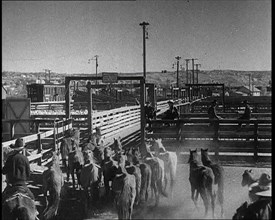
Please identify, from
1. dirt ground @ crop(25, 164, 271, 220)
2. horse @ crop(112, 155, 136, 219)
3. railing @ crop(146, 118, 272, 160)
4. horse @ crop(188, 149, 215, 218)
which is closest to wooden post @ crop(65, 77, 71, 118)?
railing @ crop(146, 118, 272, 160)

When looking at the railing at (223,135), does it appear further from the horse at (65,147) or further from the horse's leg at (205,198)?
the horse's leg at (205,198)

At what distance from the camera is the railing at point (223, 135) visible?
9.65 meters

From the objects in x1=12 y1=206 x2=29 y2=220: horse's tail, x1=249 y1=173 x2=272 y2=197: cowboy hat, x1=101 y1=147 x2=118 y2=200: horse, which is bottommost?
x1=12 y1=206 x2=29 y2=220: horse's tail

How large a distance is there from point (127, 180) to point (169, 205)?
137cm

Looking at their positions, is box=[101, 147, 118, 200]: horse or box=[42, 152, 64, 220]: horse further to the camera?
box=[101, 147, 118, 200]: horse

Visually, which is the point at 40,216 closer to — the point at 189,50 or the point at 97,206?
the point at 97,206

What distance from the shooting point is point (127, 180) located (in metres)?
5.85

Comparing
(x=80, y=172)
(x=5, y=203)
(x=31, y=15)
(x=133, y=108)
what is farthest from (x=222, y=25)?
Answer: (x=133, y=108)

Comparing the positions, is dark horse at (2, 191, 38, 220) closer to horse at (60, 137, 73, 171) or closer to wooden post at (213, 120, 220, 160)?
horse at (60, 137, 73, 171)

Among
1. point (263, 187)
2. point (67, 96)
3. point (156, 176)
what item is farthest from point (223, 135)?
point (263, 187)

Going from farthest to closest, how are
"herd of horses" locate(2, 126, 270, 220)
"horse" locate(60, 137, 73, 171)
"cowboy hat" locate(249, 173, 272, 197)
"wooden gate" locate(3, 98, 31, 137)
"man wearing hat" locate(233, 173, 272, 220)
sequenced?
"wooden gate" locate(3, 98, 31, 137)
"horse" locate(60, 137, 73, 171)
"herd of horses" locate(2, 126, 270, 220)
"cowboy hat" locate(249, 173, 272, 197)
"man wearing hat" locate(233, 173, 272, 220)

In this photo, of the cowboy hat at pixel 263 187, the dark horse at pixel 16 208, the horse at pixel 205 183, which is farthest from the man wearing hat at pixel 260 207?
the dark horse at pixel 16 208

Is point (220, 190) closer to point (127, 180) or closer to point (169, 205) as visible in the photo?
point (169, 205)

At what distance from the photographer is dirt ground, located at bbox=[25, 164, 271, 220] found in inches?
247
